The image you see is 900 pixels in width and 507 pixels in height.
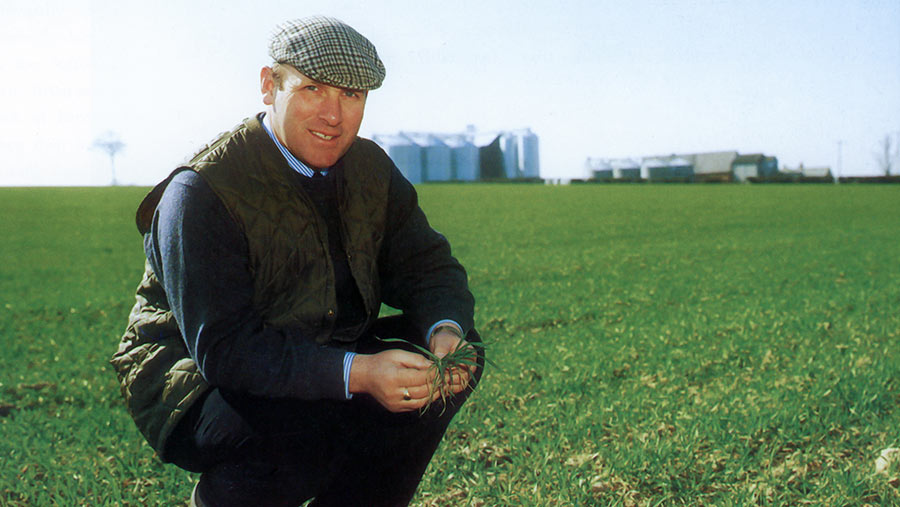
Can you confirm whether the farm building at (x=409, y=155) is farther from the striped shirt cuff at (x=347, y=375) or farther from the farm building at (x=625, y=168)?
the striped shirt cuff at (x=347, y=375)

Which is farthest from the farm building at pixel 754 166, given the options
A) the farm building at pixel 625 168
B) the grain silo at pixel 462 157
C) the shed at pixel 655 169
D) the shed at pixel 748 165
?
the grain silo at pixel 462 157

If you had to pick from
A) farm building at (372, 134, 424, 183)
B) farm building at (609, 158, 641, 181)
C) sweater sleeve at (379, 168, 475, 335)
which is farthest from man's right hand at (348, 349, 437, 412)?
farm building at (609, 158, 641, 181)

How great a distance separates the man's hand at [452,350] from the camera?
2.58 m

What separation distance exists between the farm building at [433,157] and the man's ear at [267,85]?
67.5 meters

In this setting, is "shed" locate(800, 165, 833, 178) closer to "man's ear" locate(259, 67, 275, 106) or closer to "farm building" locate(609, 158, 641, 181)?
"farm building" locate(609, 158, 641, 181)

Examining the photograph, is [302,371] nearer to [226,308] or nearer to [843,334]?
[226,308]

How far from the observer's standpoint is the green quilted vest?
2.40 m

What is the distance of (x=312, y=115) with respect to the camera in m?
2.54

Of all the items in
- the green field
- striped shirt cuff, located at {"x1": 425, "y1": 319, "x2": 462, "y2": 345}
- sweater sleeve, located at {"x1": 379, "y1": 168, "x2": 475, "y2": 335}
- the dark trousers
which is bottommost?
the green field

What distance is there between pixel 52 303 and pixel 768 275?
30.6 feet

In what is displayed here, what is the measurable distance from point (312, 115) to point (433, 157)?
2705 inches

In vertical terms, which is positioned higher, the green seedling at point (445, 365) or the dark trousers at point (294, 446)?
the green seedling at point (445, 365)

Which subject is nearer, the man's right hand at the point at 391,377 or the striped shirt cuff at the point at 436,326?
the man's right hand at the point at 391,377

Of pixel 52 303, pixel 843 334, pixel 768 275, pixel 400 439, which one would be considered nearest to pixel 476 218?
pixel 768 275
